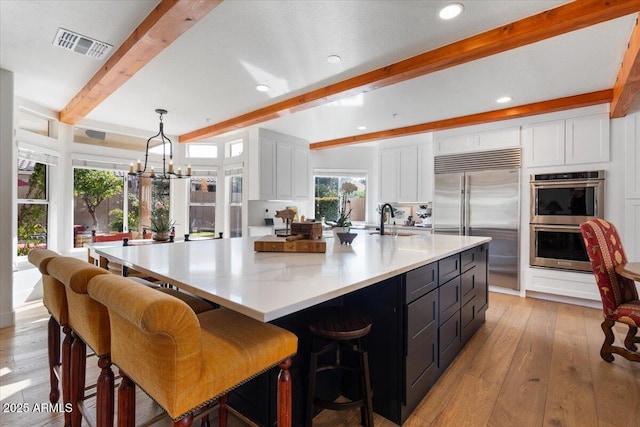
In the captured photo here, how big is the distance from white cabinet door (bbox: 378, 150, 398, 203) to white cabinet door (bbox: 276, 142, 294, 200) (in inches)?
69.7

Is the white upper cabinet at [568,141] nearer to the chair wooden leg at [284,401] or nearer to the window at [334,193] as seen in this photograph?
the window at [334,193]

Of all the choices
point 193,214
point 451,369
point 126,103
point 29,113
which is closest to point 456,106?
point 451,369

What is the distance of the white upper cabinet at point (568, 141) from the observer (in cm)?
363

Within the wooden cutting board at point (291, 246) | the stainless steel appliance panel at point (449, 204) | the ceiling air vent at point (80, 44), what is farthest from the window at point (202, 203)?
the wooden cutting board at point (291, 246)

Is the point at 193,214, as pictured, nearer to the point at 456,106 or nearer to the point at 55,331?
the point at 55,331

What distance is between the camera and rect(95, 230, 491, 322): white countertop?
1.00m

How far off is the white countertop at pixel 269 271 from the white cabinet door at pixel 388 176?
378 centimetres

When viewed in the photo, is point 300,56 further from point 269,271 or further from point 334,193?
point 334,193

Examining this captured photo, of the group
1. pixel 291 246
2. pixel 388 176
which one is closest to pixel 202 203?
pixel 388 176

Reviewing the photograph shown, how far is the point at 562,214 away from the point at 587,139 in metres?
0.94

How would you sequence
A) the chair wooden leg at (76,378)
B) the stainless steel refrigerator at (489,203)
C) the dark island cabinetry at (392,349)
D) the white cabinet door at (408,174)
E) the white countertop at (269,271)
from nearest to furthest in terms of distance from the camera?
the white countertop at (269,271) → the chair wooden leg at (76,378) → the dark island cabinetry at (392,349) → the stainless steel refrigerator at (489,203) → the white cabinet door at (408,174)

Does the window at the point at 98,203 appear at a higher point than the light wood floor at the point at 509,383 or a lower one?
higher

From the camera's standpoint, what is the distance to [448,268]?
7.11 feet

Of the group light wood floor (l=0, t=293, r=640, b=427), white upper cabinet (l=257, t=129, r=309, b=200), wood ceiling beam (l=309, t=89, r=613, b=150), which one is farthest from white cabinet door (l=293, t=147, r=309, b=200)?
light wood floor (l=0, t=293, r=640, b=427)
